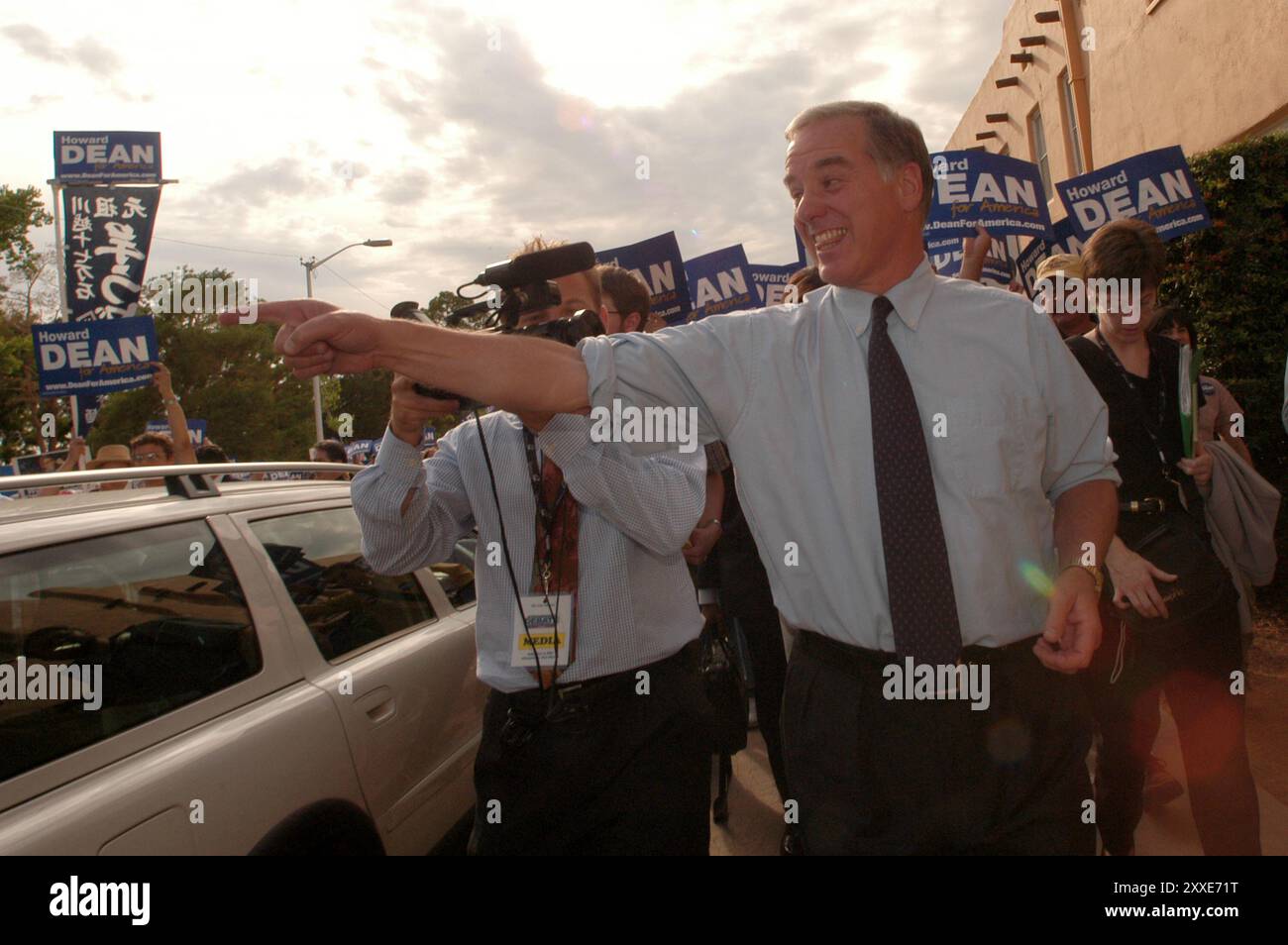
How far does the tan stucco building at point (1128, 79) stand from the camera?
7.37 meters

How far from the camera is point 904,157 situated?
73.3 inches

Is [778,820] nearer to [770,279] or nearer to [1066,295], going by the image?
[1066,295]

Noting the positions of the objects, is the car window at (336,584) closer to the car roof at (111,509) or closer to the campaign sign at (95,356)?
the car roof at (111,509)

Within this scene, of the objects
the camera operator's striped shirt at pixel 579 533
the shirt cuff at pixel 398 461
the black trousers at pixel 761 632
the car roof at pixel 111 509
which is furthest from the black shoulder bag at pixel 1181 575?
the car roof at pixel 111 509

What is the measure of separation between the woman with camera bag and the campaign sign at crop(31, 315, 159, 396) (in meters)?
7.51

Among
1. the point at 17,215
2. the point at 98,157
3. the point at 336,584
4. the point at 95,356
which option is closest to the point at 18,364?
the point at 17,215

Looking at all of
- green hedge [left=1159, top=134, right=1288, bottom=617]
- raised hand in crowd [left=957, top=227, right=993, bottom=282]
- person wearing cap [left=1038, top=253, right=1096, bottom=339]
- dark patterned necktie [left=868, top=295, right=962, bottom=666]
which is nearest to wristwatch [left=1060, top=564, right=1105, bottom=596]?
dark patterned necktie [left=868, top=295, right=962, bottom=666]

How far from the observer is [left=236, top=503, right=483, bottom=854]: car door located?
2.59 m

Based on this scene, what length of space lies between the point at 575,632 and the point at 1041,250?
6.74 metres

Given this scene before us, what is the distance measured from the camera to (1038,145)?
14.0 meters

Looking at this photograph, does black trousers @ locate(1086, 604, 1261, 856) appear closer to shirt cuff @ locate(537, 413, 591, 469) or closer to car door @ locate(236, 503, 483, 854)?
shirt cuff @ locate(537, 413, 591, 469)

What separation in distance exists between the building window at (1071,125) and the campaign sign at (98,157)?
13967 millimetres
